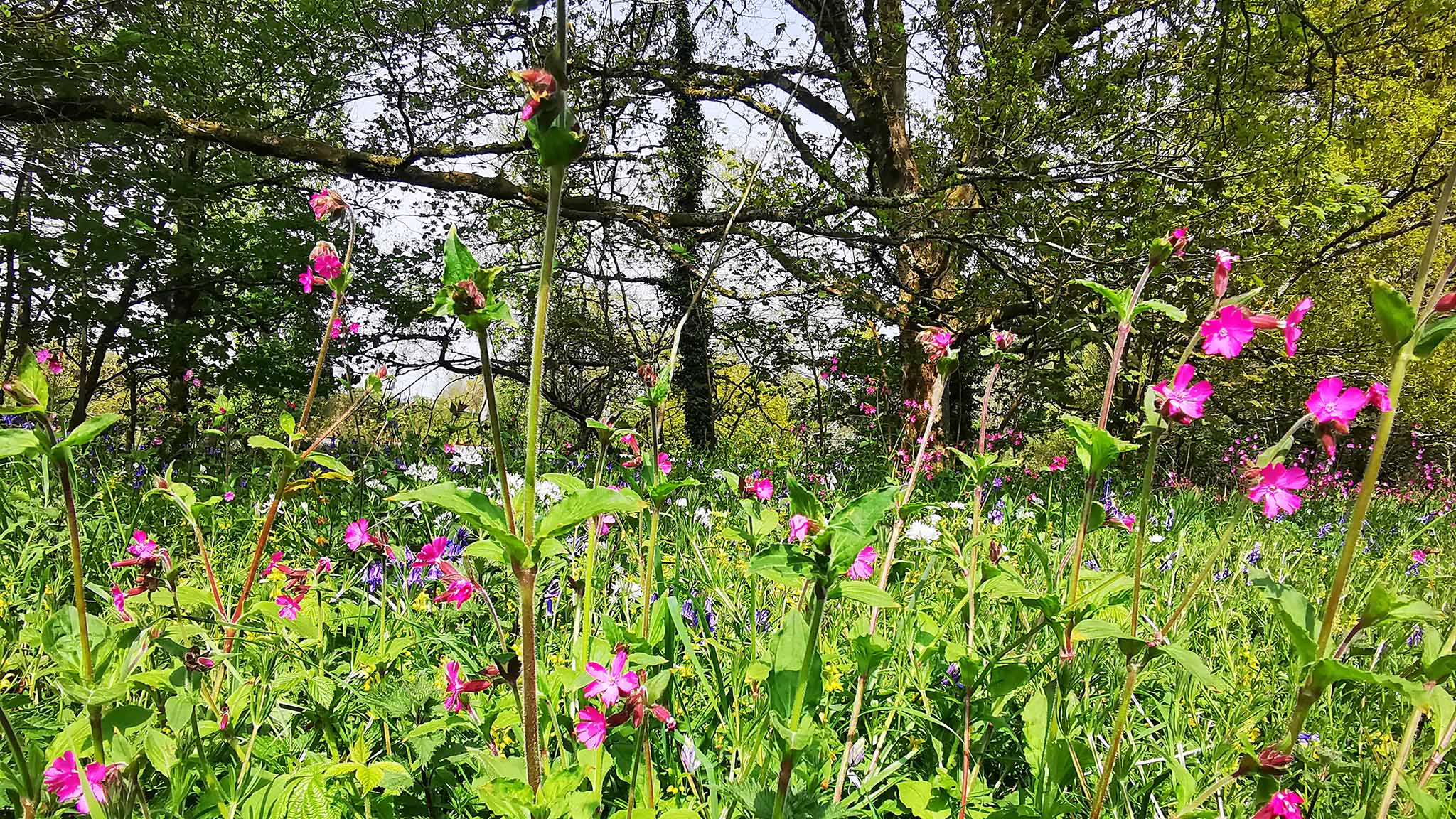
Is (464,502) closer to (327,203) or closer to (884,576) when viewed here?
(884,576)

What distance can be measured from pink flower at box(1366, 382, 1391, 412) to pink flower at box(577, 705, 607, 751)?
97 centimetres

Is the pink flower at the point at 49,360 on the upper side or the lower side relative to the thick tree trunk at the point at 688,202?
lower

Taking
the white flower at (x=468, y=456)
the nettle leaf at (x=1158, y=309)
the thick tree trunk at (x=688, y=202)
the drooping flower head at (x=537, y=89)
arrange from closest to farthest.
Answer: the drooping flower head at (x=537, y=89), the nettle leaf at (x=1158, y=309), the white flower at (x=468, y=456), the thick tree trunk at (x=688, y=202)

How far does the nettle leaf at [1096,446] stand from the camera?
0.86 m

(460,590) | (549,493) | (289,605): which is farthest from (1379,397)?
(549,493)

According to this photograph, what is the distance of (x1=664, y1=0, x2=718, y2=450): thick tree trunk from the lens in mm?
5160

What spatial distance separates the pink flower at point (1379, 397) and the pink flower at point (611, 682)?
3.04ft

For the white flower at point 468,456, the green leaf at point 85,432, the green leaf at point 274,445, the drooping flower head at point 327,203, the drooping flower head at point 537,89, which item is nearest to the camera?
the drooping flower head at point 537,89

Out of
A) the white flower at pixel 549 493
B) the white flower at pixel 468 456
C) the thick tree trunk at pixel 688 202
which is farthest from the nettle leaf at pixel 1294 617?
the thick tree trunk at pixel 688 202

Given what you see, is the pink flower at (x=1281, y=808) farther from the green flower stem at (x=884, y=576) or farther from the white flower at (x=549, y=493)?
the white flower at (x=549, y=493)

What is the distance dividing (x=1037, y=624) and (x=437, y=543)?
1115 mm

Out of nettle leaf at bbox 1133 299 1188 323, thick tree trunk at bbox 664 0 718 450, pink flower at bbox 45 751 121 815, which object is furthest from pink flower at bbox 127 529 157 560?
thick tree trunk at bbox 664 0 718 450

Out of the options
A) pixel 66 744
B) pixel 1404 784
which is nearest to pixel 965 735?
pixel 1404 784

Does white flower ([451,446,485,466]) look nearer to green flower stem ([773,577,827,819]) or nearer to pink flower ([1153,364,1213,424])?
green flower stem ([773,577,827,819])
